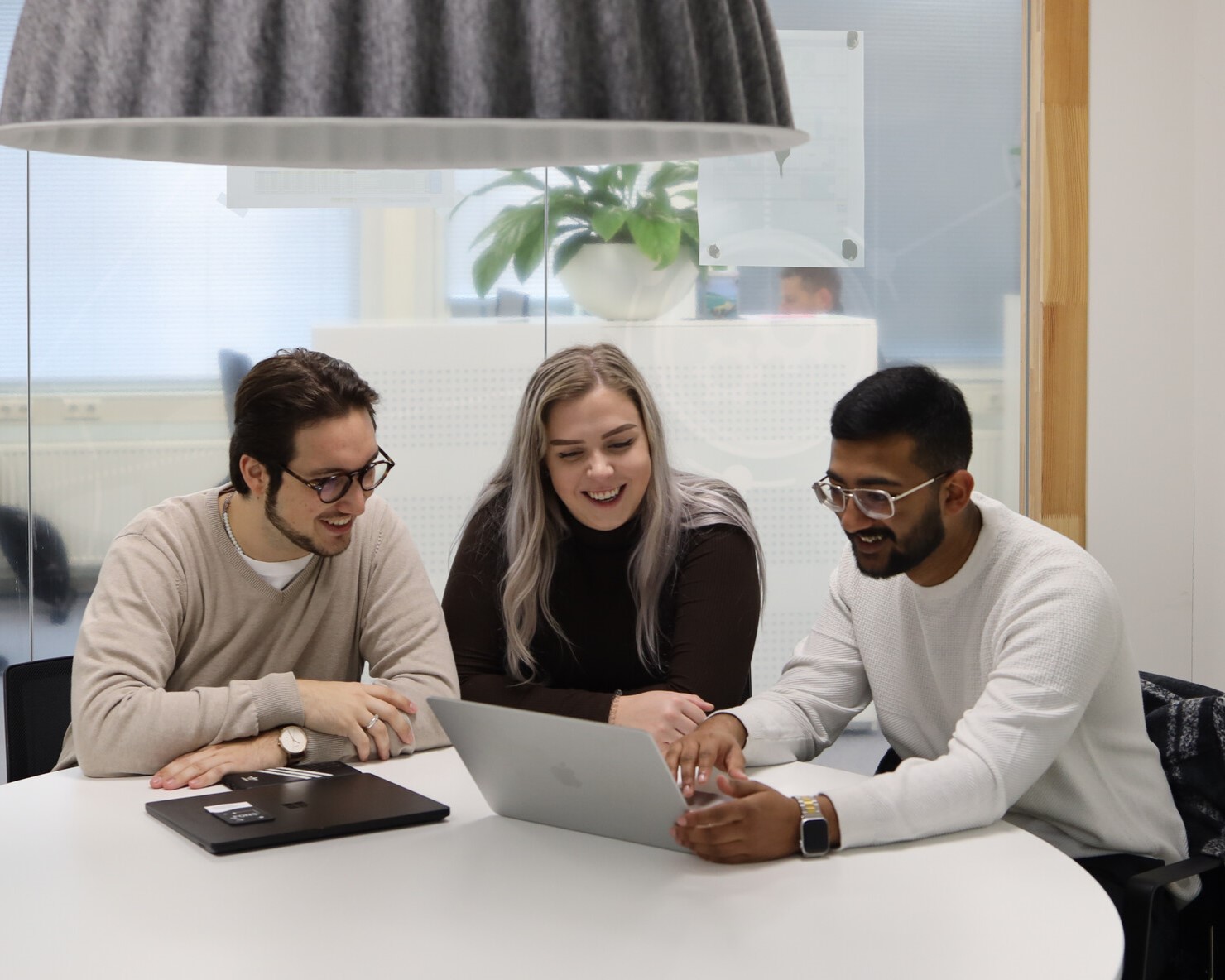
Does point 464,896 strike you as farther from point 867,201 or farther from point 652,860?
point 867,201

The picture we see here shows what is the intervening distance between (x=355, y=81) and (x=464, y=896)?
1.02 meters

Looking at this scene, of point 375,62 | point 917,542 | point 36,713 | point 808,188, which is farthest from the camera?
point 808,188

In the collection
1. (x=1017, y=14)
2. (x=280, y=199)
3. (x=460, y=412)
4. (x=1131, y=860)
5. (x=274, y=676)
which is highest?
(x=1017, y=14)

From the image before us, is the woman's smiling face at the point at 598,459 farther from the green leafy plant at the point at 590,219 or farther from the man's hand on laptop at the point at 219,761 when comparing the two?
the green leafy plant at the point at 590,219

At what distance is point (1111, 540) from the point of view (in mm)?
3947

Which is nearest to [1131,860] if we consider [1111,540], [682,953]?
[682,953]

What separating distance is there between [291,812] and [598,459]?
3.20 ft

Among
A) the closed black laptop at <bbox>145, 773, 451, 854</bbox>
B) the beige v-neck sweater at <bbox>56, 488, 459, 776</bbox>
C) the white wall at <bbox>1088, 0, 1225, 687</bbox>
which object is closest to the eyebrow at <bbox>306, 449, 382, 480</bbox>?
the beige v-neck sweater at <bbox>56, 488, 459, 776</bbox>

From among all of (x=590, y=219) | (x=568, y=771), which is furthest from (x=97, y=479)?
(x=568, y=771)

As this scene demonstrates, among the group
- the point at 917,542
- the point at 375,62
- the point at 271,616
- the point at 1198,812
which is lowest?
the point at 1198,812

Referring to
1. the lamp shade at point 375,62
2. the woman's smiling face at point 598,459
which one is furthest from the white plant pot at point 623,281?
the lamp shade at point 375,62

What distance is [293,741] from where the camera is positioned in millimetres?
2059

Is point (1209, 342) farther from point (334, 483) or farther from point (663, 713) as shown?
point (334, 483)

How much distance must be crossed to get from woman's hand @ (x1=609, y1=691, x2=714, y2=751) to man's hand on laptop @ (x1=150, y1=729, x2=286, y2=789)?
551 millimetres
